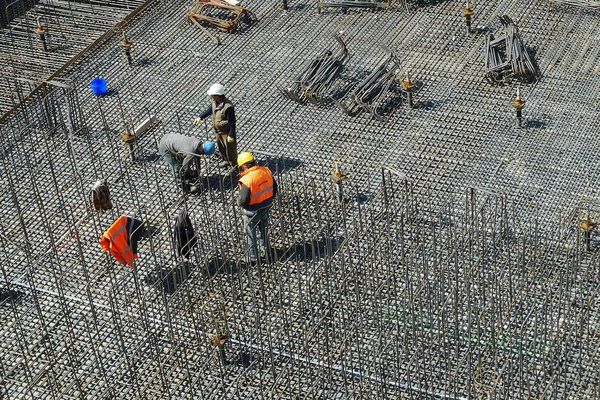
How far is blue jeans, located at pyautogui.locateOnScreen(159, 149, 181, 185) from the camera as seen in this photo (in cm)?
1628

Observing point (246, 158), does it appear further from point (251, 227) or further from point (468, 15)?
point (468, 15)

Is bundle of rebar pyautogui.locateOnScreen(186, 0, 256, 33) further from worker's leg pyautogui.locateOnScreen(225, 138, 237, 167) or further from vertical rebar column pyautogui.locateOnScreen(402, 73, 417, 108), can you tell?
worker's leg pyautogui.locateOnScreen(225, 138, 237, 167)

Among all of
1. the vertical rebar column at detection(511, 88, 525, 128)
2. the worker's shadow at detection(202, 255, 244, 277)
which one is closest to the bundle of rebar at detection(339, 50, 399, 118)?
the vertical rebar column at detection(511, 88, 525, 128)

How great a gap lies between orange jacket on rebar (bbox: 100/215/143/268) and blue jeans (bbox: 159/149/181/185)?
5.12 feet

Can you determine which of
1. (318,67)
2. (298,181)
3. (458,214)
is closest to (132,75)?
(318,67)

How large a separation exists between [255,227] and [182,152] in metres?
1.76

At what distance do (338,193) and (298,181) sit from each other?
562 mm

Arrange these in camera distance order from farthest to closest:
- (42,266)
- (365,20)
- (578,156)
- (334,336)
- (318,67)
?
(365,20)
(318,67)
(578,156)
(42,266)
(334,336)

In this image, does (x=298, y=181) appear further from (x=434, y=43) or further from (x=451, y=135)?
(x=434, y=43)

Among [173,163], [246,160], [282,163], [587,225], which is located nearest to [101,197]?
[173,163]

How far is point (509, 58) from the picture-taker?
59.8 feet

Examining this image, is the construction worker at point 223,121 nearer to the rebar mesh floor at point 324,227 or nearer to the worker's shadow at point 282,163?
the rebar mesh floor at point 324,227

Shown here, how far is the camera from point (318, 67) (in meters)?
18.4

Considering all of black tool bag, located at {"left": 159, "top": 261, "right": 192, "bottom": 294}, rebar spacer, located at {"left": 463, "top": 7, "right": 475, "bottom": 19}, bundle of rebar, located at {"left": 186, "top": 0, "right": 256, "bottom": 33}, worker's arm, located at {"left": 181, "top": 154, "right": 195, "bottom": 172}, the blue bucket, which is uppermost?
rebar spacer, located at {"left": 463, "top": 7, "right": 475, "bottom": 19}
